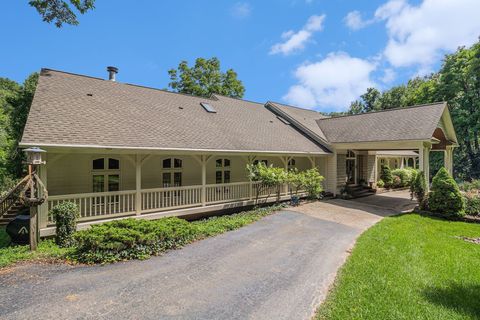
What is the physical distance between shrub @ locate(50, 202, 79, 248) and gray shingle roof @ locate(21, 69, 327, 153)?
6.10 feet

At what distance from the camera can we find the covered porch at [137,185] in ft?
25.8

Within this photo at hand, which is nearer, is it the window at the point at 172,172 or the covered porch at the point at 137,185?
the covered porch at the point at 137,185

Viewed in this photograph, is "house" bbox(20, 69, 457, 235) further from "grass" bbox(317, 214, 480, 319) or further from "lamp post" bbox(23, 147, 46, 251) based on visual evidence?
"grass" bbox(317, 214, 480, 319)

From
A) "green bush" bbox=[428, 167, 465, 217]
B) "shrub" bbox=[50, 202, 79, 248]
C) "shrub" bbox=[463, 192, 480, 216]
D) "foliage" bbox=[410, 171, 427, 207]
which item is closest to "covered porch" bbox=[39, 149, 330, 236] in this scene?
"shrub" bbox=[50, 202, 79, 248]

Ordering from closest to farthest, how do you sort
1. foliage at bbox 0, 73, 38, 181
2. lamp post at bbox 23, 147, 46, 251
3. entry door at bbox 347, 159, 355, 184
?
lamp post at bbox 23, 147, 46, 251 → entry door at bbox 347, 159, 355, 184 → foliage at bbox 0, 73, 38, 181

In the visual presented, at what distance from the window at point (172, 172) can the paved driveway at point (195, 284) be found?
4468mm

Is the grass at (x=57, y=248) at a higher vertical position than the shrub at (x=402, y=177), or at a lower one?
lower

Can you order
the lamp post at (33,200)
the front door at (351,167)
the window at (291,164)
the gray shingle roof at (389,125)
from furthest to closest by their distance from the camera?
the front door at (351,167) → the window at (291,164) → the gray shingle roof at (389,125) → the lamp post at (33,200)

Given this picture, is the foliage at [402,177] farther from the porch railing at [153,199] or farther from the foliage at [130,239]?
the foliage at [130,239]

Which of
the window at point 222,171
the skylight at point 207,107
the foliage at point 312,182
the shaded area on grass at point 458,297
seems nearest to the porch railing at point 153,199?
the window at point 222,171

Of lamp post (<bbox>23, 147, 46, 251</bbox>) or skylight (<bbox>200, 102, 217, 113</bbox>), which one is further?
skylight (<bbox>200, 102, 217, 113</bbox>)

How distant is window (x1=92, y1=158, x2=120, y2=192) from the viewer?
366 inches

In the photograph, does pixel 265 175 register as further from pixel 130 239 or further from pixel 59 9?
pixel 59 9

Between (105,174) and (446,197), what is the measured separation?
14.7 meters
